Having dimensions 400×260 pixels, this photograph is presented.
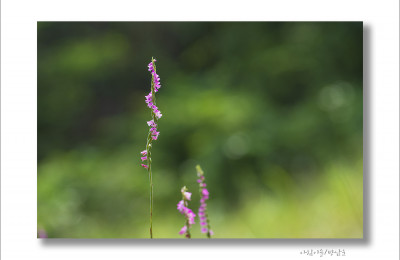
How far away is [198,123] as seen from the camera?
2.96 metres

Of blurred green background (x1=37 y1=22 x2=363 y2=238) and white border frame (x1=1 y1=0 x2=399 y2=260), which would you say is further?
blurred green background (x1=37 y1=22 x2=363 y2=238)

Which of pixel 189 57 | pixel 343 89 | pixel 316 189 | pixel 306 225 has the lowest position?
pixel 306 225

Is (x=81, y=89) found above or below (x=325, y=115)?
above

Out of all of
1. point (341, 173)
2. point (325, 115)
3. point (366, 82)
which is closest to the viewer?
point (366, 82)

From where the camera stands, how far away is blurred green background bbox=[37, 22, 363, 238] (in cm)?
241

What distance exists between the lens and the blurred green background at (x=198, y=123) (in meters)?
2.41

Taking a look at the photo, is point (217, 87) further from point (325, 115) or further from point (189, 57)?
point (325, 115)

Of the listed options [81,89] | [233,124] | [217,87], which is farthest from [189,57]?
[81,89]

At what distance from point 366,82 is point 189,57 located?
1.13 m

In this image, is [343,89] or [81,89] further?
[81,89]

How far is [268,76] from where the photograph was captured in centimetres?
291
